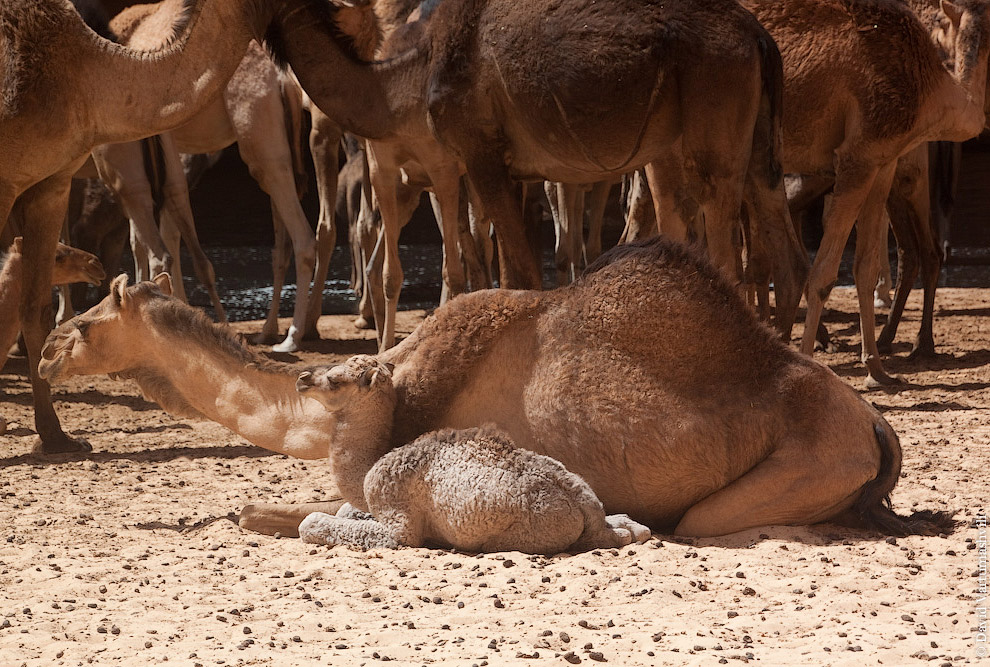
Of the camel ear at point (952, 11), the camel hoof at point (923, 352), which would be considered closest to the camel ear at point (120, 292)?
the camel ear at point (952, 11)

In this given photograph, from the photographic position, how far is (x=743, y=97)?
615 centimetres

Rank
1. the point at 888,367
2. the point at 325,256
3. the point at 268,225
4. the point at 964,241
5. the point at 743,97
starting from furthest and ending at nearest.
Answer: the point at 268,225
the point at 964,241
the point at 325,256
the point at 888,367
the point at 743,97

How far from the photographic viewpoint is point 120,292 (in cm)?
475

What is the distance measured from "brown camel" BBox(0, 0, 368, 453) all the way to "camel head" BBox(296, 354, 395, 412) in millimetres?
2199

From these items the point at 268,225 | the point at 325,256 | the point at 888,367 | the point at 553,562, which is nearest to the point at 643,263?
the point at 553,562

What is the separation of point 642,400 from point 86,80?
346 cm

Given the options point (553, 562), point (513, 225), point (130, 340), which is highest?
point (513, 225)

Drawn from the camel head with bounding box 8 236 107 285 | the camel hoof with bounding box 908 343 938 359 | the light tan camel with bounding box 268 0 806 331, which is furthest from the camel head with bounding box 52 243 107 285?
the camel hoof with bounding box 908 343 938 359

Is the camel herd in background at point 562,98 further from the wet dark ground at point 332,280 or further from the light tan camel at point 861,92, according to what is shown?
the wet dark ground at point 332,280

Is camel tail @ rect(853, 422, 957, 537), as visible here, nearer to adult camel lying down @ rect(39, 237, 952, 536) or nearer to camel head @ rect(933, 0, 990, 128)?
adult camel lying down @ rect(39, 237, 952, 536)

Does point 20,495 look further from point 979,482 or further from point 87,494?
point 979,482

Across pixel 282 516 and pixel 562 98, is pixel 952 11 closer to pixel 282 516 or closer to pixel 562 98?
pixel 562 98

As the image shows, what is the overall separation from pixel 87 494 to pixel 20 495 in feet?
0.97

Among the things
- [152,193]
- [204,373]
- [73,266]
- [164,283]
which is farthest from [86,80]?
[152,193]
